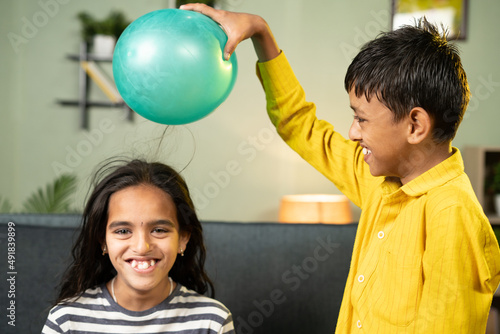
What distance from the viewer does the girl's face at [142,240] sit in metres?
1.29

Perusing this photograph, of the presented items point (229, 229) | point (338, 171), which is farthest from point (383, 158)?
point (229, 229)

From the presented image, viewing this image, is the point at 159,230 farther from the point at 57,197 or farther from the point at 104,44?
the point at 104,44

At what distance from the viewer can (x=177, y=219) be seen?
4.59 feet

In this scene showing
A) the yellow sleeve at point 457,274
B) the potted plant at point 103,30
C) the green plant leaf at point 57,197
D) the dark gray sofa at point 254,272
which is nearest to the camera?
the yellow sleeve at point 457,274

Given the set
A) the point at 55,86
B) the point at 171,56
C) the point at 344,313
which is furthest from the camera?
the point at 55,86

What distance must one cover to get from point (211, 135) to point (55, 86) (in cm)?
116

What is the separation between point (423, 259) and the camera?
37.9 inches

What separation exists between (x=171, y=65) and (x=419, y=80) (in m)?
0.49

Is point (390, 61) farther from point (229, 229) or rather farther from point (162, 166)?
point (229, 229)

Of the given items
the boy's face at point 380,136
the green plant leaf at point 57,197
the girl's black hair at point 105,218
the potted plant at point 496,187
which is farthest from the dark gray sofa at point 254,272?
the potted plant at point 496,187

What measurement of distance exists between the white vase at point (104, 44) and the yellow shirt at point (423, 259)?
2.53 m

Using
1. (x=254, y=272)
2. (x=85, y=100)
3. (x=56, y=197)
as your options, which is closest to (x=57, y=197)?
(x=56, y=197)

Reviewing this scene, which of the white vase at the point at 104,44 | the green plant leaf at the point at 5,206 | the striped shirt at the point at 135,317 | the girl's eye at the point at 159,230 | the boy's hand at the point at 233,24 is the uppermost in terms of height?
the white vase at the point at 104,44

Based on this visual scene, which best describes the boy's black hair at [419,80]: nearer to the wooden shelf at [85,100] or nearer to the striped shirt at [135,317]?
the striped shirt at [135,317]
